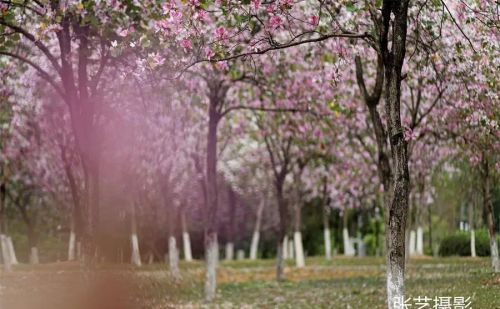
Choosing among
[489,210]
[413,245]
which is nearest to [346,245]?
[413,245]

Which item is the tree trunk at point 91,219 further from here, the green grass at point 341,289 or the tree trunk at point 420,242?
the tree trunk at point 420,242

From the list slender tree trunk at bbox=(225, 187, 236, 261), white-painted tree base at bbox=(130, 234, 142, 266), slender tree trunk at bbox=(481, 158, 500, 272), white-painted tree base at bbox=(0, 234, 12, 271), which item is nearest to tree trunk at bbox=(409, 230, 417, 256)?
slender tree trunk at bbox=(481, 158, 500, 272)

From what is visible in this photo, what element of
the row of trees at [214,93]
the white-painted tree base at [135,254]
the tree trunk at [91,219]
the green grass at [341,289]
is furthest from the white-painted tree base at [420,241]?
the white-painted tree base at [135,254]

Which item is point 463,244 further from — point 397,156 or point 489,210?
point 397,156

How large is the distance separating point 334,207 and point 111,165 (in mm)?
43651

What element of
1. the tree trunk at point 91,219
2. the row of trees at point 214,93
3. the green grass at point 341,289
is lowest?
the green grass at point 341,289

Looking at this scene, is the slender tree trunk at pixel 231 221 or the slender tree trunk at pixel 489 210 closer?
the slender tree trunk at pixel 489 210

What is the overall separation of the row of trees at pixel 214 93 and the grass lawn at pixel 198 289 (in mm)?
797

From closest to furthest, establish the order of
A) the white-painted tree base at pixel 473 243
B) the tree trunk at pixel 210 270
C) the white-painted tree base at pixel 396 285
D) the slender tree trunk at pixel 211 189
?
1. the white-painted tree base at pixel 396 285
2. the white-painted tree base at pixel 473 243
3. the tree trunk at pixel 210 270
4. the slender tree trunk at pixel 211 189

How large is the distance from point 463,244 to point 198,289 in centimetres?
1213

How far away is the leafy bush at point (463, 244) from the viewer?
2109 cm

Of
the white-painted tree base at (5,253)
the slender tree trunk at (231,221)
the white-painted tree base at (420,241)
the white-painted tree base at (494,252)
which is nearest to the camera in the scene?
the white-painted tree base at (494,252)

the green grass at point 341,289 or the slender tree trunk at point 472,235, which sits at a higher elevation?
the slender tree trunk at point 472,235

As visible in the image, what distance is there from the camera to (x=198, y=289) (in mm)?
31172
